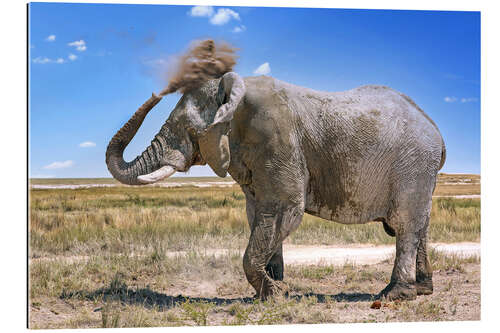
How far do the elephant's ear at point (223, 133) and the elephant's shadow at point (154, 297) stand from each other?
1.49 meters

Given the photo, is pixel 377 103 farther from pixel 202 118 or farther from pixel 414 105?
pixel 202 118

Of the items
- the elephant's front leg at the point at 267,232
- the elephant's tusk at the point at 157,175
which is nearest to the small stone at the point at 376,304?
the elephant's front leg at the point at 267,232

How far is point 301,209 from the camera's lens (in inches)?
231

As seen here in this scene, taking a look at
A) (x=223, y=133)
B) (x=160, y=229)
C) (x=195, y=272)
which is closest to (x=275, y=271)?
(x=195, y=272)

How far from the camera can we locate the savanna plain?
5902 mm

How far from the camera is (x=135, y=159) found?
18.8ft

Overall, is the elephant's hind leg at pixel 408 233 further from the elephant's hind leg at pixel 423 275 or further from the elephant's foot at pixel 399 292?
the elephant's hind leg at pixel 423 275

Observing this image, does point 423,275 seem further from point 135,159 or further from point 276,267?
point 135,159

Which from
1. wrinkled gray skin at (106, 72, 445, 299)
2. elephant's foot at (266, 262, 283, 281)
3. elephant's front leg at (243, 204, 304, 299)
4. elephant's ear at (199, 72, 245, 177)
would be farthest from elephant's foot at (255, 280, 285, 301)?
elephant's ear at (199, 72, 245, 177)

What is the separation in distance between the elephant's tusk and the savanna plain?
1264 mm

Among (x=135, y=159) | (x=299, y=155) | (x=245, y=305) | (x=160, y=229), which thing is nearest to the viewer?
(x=135, y=159)

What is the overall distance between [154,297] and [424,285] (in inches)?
116

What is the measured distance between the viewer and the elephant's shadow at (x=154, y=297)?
6.40 metres

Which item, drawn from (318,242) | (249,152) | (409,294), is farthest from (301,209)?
(318,242)
